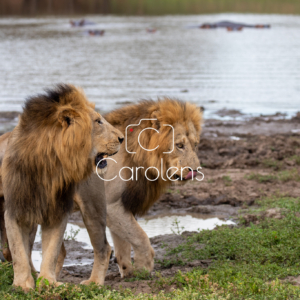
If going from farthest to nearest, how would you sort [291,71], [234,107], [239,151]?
1. [291,71]
2. [234,107]
3. [239,151]

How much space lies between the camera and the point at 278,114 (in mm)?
13266

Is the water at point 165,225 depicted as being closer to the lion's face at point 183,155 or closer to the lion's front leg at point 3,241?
the lion's front leg at point 3,241

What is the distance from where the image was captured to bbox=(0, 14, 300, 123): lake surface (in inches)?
643

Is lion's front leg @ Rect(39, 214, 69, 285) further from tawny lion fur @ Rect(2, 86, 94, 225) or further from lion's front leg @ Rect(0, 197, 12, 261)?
lion's front leg @ Rect(0, 197, 12, 261)

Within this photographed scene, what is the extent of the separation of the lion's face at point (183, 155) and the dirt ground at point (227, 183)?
852mm

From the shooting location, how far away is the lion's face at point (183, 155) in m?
4.70

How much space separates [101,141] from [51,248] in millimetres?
802

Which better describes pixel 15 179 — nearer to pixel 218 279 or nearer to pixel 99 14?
pixel 218 279

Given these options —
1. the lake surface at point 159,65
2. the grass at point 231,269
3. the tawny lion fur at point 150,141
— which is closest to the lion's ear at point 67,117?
the grass at point 231,269

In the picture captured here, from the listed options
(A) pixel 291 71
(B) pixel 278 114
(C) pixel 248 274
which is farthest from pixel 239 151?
(A) pixel 291 71

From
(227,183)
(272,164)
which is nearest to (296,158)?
(272,164)

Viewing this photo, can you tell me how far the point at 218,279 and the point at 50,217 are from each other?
132cm

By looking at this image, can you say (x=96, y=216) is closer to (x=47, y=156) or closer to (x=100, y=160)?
(x=100, y=160)

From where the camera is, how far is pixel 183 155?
4730mm
